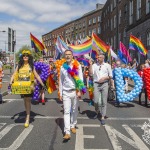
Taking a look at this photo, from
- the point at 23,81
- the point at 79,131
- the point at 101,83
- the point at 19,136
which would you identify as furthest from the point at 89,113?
the point at 19,136

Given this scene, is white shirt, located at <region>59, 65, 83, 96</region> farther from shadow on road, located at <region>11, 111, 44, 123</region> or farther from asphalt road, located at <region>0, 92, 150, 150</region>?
shadow on road, located at <region>11, 111, 44, 123</region>

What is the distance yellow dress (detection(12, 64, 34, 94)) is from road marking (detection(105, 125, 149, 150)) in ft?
6.64

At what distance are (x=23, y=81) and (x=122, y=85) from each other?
443cm

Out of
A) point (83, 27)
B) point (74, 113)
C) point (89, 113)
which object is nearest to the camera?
point (74, 113)

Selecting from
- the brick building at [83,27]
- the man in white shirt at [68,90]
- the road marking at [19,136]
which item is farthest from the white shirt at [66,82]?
the brick building at [83,27]

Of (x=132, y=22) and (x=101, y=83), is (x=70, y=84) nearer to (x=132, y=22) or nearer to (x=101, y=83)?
(x=101, y=83)

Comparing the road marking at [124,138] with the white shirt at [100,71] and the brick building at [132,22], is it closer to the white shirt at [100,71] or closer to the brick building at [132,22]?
the white shirt at [100,71]

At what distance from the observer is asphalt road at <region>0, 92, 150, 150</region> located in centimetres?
534

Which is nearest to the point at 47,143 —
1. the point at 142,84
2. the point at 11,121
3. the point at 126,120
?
the point at 11,121

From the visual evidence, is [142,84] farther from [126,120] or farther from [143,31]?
[143,31]

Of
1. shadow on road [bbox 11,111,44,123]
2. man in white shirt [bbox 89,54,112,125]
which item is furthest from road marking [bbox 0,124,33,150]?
man in white shirt [bbox 89,54,112,125]

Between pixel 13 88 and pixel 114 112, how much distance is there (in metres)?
3.58

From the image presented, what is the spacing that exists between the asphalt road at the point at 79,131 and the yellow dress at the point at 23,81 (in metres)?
0.87

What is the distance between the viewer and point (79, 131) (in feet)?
21.0
